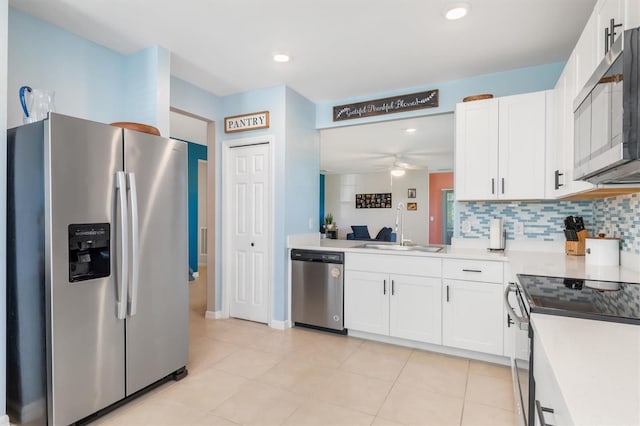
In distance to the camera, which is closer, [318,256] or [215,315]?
[318,256]

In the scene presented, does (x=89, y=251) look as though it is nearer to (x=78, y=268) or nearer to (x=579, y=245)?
(x=78, y=268)

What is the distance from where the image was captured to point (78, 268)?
1.85 meters

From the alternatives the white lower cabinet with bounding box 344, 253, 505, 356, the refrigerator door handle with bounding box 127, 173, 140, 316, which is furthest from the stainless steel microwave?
the refrigerator door handle with bounding box 127, 173, 140, 316

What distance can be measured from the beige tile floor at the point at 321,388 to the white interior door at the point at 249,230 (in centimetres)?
58

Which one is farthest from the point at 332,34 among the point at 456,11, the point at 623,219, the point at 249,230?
the point at 623,219

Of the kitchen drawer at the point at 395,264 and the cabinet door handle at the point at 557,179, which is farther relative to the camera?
the kitchen drawer at the point at 395,264

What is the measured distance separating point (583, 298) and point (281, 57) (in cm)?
264

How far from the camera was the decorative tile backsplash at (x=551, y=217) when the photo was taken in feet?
7.14

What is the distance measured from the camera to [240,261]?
379 centimetres

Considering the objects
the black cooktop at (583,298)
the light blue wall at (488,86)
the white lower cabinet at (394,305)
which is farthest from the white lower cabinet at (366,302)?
the light blue wall at (488,86)

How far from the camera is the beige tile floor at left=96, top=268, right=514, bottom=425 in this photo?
2.00m

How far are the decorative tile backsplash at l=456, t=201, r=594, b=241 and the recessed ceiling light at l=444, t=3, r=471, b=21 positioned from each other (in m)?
1.69

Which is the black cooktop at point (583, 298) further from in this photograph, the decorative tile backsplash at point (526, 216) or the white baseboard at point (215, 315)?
the white baseboard at point (215, 315)

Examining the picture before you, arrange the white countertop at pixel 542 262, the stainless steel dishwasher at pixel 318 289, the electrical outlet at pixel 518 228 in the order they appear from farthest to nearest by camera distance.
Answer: the stainless steel dishwasher at pixel 318 289, the electrical outlet at pixel 518 228, the white countertop at pixel 542 262
